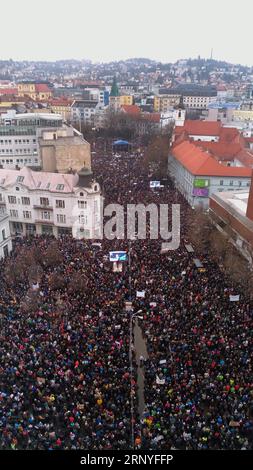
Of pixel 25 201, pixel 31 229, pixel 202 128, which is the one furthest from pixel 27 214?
pixel 202 128

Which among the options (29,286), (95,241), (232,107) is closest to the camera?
(29,286)

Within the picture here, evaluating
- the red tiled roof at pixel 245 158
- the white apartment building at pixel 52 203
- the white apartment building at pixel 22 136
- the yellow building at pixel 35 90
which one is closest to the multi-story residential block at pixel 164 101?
the yellow building at pixel 35 90

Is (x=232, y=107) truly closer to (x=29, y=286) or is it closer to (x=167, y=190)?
(x=167, y=190)

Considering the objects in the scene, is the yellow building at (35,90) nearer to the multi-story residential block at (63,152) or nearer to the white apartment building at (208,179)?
the multi-story residential block at (63,152)

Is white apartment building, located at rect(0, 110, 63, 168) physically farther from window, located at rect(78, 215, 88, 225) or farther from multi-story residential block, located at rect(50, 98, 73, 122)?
multi-story residential block, located at rect(50, 98, 73, 122)

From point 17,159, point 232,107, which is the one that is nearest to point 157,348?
point 17,159

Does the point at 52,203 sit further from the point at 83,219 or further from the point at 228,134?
the point at 228,134
